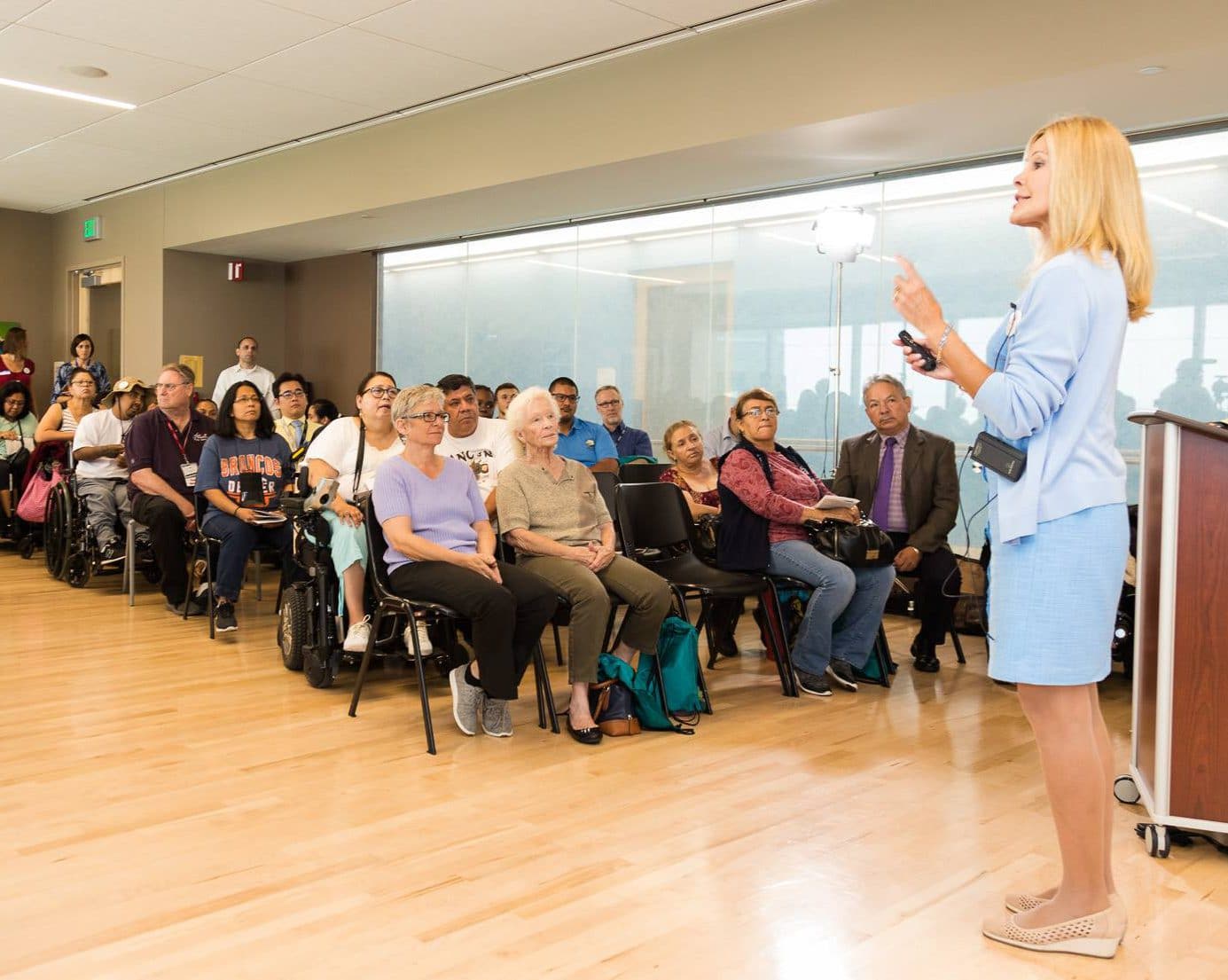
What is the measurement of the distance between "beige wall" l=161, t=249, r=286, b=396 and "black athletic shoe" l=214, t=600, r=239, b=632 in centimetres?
593

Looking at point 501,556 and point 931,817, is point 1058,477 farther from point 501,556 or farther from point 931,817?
point 501,556

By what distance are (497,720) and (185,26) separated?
4.16 metres

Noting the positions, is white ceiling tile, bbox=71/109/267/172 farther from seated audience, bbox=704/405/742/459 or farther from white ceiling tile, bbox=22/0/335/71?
seated audience, bbox=704/405/742/459

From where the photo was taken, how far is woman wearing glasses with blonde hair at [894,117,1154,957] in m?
2.14

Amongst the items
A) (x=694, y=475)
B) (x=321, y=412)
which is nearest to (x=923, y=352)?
(x=694, y=475)

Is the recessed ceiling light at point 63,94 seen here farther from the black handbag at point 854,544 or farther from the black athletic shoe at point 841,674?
the black athletic shoe at point 841,674

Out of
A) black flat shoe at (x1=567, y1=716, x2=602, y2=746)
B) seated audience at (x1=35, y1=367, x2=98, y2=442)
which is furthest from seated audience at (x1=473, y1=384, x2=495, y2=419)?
black flat shoe at (x1=567, y1=716, x2=602, y2=746)

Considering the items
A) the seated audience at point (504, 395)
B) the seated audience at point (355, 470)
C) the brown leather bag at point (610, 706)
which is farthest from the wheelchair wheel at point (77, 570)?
the brown leather bag at point (610, 706)

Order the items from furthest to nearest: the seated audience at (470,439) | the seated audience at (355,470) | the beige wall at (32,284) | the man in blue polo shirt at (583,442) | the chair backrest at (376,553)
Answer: the beige wall at (32,284)
the man in blue polo shirt at (583,442)
the seated audience at (470,439)
the seated audience at (355,470)
the chair backrest at (376,553)

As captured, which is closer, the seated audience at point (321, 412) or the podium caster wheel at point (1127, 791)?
the podium caster wheel at point (1127, 791)

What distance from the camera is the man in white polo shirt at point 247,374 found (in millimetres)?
10617

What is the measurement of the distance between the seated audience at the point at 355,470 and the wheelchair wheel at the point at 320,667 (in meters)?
0.10

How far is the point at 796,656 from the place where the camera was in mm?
4688

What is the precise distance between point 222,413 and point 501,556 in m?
1.98
